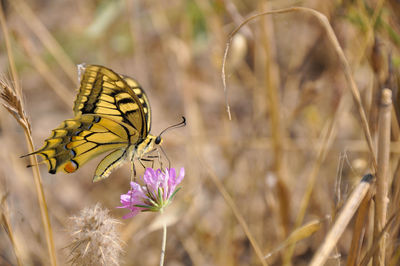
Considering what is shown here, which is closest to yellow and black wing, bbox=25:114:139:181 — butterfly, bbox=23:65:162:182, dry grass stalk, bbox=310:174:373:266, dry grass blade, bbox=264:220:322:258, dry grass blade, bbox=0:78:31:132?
butterfly, bbox=23:65:162:182

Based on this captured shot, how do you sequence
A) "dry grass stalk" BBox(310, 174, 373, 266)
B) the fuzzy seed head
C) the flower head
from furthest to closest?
the flower head < the fuzzy seed head < "dry grass stalk" BBox(310, 174, 373, 266)

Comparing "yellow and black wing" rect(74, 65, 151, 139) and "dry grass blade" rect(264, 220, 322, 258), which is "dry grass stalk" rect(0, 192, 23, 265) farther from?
"dry grass blade" rect(264, 220, 322, 258)

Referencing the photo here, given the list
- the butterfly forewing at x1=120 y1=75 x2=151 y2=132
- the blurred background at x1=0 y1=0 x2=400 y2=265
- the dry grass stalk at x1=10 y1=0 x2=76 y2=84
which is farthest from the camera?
the dry grass stalk at x1=10 y1=0 x2=76 y2=84

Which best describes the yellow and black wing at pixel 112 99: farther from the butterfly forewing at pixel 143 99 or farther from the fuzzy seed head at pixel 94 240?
the fuzzy seed head at pixel 94 240

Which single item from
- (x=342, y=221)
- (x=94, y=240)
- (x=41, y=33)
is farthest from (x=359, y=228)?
(x=41, y=33)

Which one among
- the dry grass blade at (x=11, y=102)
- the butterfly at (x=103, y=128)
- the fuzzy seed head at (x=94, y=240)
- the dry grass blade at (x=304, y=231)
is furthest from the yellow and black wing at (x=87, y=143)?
the dry grass blade at (x=304, y=231)

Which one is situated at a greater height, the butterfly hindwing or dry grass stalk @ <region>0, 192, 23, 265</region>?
the butterfly hindwing

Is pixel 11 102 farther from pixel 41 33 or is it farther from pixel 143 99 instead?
pixel 41 33
